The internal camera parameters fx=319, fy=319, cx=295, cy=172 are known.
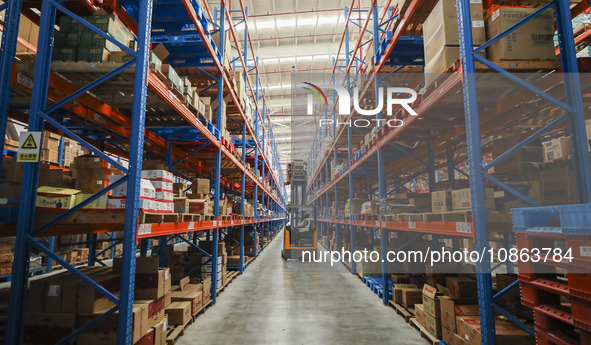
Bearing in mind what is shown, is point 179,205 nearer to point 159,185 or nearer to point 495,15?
point 159,185

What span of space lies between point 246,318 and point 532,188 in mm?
4420

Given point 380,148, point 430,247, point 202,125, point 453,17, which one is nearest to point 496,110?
point 453,17

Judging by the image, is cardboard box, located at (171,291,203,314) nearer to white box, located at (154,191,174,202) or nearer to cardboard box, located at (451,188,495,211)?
white box, located at (154,191,174,202)

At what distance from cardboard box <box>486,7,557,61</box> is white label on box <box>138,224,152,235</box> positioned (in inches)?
160

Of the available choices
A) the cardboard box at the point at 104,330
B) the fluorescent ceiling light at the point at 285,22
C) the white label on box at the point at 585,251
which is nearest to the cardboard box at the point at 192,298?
the cardboard box at the point at 104,330

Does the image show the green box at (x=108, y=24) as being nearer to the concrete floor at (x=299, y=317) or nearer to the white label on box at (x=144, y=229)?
the white label on box at (x=144, y=229)

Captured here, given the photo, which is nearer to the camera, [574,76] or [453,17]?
[574,76]

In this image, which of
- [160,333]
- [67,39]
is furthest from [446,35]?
[160,333]

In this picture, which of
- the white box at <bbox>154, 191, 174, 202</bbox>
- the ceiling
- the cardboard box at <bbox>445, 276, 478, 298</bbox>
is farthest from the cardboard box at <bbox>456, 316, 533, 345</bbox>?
the ceiling

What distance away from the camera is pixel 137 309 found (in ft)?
11.0

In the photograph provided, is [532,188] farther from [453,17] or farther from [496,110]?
[453,17]

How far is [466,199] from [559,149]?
2.69 metres

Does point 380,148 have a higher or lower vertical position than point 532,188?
higher

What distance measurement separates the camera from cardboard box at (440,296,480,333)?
375cm
